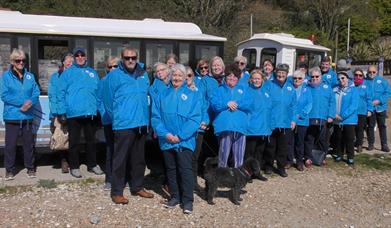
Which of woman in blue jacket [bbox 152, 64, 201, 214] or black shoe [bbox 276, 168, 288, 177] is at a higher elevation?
woman in blue jacket [bbox 152, 64, 201, 214]

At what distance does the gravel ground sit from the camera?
225 inches

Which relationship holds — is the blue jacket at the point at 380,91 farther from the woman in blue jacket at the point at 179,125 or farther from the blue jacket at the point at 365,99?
the woman in blue jacket at the point at 179,125

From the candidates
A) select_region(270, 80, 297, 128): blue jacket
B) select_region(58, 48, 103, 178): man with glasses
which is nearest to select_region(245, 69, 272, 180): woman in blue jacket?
select_region(270, 80, 297, 128): blue jacket

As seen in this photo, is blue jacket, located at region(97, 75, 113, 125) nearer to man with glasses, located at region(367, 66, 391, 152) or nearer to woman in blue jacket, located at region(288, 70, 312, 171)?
woman in blue jacket, located at region(288, 70, 312, 171)

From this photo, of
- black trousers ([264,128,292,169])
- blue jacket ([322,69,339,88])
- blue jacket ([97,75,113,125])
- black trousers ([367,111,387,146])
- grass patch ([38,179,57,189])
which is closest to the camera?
blue jacket ([97,75,113,125])

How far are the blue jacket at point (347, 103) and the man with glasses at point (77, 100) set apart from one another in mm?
4506

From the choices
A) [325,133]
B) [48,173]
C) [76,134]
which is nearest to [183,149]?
[76,134]

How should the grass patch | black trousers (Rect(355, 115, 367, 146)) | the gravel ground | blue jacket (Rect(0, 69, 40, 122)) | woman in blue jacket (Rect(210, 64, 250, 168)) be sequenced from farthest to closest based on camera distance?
black trousers (Rect(355, 115, 367, 146)), blue jacket (Rect(0, 69, 40, 122)), the grass patch, woman in blue jacket (Rect(210, 64, 250, 168)), the gravel ground

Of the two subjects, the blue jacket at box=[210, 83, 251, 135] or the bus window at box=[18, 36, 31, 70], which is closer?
the blue jacket at box=[210, 83, 251, 135]

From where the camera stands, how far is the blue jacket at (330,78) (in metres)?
9.14

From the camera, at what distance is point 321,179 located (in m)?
7.86

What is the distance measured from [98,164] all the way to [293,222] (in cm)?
405

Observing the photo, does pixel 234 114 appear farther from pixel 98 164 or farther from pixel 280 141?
pixel 98 164

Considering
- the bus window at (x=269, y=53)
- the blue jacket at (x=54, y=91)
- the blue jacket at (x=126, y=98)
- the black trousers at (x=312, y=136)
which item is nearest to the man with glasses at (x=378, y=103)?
the black trousers at (x=312, y=136)
